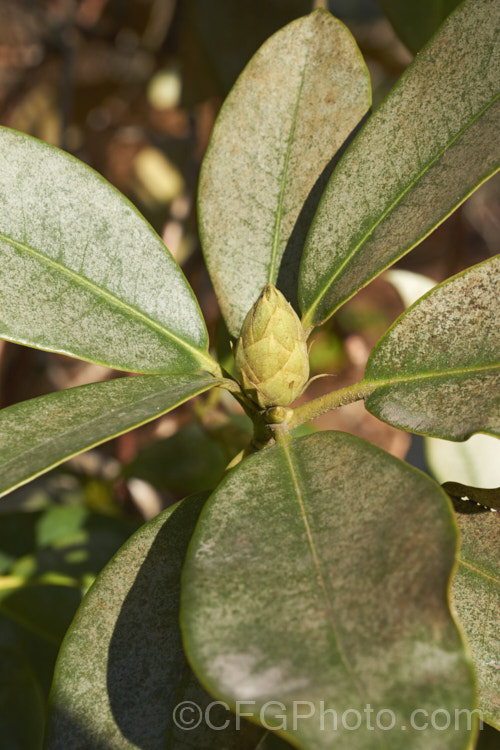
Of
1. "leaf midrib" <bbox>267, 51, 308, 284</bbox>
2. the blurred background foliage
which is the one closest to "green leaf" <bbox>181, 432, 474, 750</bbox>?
"leaf midrib" <bbox>267, 51, 308, 284</bbox>

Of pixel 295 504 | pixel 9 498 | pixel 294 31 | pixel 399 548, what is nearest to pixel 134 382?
pixel 295 504

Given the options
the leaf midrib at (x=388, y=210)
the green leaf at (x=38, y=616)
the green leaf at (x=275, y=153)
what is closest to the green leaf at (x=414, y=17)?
the green leaf at (x=275, y=153)

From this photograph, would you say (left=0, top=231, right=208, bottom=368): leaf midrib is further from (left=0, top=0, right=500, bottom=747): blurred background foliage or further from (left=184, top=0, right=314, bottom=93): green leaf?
(left=184, top=0, right=314, bottom=93): green leaf

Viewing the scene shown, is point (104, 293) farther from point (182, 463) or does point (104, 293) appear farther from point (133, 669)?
point (182, 463)

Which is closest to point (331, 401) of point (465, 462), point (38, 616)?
point (465, 462)

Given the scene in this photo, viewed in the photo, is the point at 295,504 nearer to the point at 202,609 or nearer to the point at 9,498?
the point at 202,609

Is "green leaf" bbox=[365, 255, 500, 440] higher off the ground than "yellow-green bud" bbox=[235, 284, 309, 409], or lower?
lower
